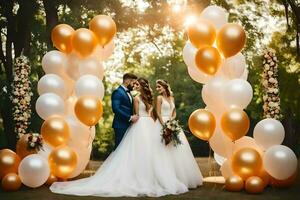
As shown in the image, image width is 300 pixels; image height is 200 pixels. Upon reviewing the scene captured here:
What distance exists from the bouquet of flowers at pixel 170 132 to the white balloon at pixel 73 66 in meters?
2.32

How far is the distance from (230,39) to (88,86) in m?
3.04

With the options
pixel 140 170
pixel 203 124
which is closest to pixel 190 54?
pixel 203 124

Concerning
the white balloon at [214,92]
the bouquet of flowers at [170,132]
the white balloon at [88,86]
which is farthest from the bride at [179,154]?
the white balloon at [88,86]

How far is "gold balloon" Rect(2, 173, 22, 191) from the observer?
9.68m

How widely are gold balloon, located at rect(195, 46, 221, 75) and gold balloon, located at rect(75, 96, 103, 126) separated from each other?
2.24 meters

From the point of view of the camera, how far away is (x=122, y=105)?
34.0 ft

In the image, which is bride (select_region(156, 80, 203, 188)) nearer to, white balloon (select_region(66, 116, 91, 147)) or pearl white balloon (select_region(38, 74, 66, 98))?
white balloon (select_region(66, 116, 91, 147))

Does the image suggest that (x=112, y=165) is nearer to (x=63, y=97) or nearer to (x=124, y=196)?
(x=124, y=196)

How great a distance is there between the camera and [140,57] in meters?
19.8

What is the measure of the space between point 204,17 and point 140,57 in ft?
30.5

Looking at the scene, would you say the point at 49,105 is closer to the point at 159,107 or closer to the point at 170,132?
the point at 159,107

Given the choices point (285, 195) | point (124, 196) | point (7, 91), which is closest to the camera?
point (124, 196)

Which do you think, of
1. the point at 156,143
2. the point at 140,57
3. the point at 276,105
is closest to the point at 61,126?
the point at 156,143

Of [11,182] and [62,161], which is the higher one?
[62,161]
